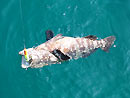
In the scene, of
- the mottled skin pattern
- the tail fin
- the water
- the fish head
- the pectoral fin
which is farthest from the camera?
the water

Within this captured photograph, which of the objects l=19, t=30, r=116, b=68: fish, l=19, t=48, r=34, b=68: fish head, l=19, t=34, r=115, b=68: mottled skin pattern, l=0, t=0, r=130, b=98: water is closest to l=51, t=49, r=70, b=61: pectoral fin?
l=19, t=30, r=116, b=68: fish

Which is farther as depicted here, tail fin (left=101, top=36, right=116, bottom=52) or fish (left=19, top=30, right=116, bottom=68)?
tail fin (left=101, top=36, right=116, bottom=52)

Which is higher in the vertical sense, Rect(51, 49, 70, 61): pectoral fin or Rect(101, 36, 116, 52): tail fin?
Rect(101, 36, 116, 52): tail fin

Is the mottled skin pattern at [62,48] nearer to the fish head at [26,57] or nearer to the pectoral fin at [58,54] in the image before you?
the pectoral fin at [58,54]

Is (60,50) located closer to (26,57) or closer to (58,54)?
(58,54)

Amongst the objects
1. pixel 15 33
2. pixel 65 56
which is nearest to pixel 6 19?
pixel 15 33

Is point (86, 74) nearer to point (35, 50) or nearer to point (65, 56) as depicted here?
point (65, 56)

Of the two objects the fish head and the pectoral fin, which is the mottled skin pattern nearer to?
the pectoral fin

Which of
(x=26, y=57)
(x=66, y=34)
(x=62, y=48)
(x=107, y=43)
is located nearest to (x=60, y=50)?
(x=62, y=48)
